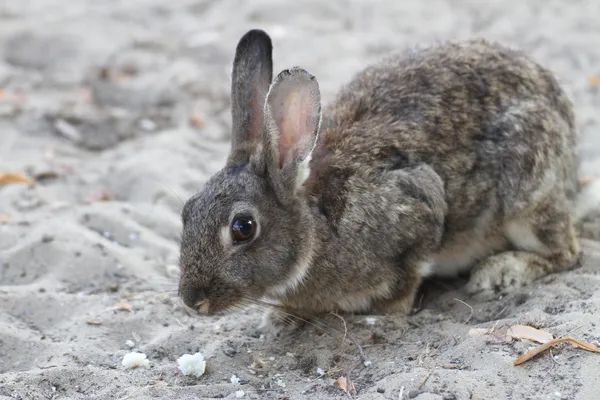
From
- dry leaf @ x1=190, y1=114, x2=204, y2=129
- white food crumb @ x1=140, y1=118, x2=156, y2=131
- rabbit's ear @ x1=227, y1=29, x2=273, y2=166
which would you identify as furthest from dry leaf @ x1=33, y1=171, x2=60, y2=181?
rabbit's ear @ x1=227, y1=29, x2=273, y2=166

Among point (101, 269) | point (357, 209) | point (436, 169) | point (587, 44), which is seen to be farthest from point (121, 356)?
point (587, 44)

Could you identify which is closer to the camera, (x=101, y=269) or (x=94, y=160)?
(x=101, y=269)

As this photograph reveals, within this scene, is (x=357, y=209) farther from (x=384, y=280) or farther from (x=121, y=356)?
(x=121, y=356)

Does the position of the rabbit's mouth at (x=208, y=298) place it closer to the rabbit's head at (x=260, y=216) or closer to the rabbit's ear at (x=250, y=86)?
the rabbit's head at (x=260, y=216)

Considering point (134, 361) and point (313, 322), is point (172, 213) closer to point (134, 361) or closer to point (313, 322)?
point (313, 322)

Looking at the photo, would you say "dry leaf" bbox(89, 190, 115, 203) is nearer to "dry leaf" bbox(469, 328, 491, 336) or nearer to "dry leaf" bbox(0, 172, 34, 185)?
"dry leaf" bbox(0, 172, 34, 185)

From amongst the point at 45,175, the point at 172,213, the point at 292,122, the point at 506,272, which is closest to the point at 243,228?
the point at 292,122
